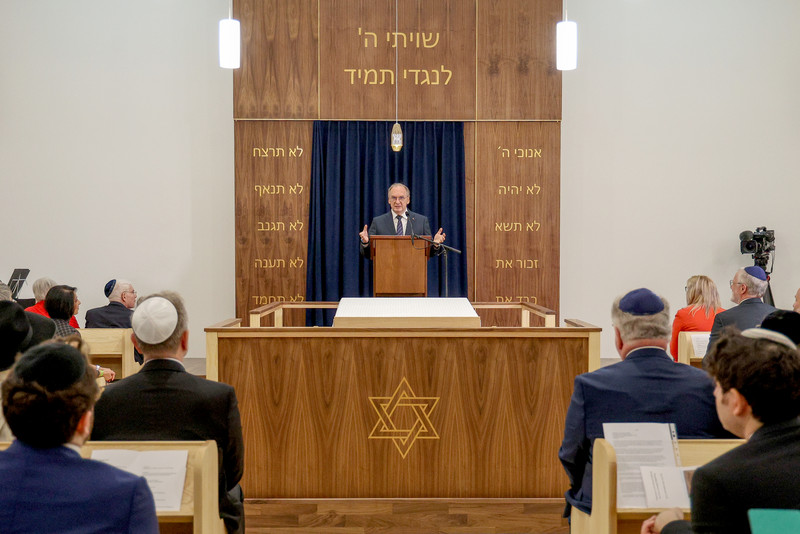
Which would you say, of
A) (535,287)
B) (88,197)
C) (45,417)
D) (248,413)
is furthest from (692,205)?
(45,417)

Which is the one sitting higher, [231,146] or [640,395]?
[231,146]

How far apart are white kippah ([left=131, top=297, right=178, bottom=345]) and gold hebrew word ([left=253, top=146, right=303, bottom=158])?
473 centimetres

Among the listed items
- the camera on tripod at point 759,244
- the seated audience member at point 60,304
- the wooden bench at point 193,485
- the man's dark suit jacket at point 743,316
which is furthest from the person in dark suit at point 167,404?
the camera on tripod at point 759,244

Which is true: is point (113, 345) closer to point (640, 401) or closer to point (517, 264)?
point (640, 401)

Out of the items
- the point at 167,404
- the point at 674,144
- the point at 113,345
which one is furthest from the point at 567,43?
the point at 167,404

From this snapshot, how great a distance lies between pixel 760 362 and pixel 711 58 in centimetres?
688

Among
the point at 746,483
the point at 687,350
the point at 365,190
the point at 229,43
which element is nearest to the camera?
the point at 746,483

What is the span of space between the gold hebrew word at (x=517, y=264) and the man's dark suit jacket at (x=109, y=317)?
3.50 meters

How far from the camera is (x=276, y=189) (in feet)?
22.1

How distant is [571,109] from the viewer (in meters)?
7.19

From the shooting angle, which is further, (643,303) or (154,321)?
(643,303)

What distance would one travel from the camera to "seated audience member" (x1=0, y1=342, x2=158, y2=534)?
123 cm

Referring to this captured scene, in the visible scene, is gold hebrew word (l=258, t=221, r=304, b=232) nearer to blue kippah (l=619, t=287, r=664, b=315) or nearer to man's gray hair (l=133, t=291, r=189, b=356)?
man's gray hair (l=133, t=291, r=189, b=356)

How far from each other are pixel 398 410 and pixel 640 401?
3.88ft
